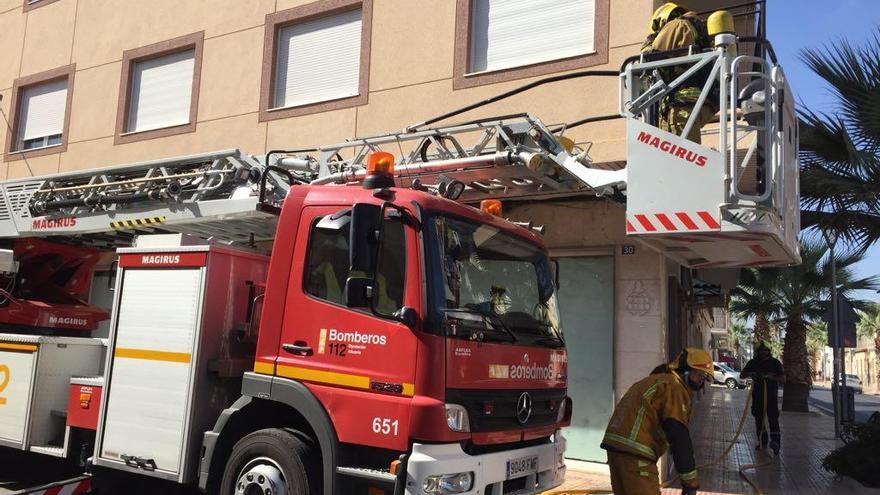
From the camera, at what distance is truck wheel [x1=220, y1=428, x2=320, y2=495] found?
443 centimetres

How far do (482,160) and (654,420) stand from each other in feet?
8.63

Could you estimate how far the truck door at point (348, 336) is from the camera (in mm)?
4250

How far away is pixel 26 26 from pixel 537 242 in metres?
14.1

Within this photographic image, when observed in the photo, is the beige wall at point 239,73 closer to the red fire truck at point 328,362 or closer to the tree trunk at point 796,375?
the red fire truck at point 328,362

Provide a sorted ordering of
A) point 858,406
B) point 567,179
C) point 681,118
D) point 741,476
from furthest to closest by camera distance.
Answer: point 858,406 < point 741,476 < point 567,179 < point 681,118

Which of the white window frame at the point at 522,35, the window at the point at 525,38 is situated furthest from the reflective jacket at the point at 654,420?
the white window frame at the point at 522,35

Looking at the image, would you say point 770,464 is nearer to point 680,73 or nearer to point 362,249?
point 680,73

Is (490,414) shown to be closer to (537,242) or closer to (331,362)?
(331,362)

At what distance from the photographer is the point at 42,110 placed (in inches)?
569

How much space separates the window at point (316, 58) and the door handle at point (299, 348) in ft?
21.0

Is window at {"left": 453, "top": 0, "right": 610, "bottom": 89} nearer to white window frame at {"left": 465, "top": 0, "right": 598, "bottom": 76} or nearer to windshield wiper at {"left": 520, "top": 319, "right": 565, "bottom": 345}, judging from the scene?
white window frame at {"left": 465, "top": 0, "right": 598, "bottom": 76}

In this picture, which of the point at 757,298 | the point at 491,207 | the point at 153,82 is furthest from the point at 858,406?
the point at 491,207

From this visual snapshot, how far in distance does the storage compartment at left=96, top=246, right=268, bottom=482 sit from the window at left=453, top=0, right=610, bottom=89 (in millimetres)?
5088

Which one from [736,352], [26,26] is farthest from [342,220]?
[736,352]
